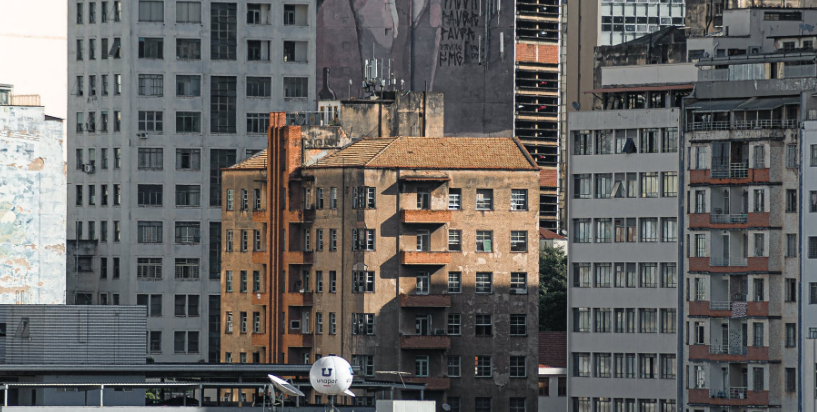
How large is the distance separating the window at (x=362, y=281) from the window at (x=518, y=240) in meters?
11.8

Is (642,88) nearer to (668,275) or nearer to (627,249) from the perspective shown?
(627,249)

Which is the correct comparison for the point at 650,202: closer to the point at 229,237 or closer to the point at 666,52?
the point at 666,52

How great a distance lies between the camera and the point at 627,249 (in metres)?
170

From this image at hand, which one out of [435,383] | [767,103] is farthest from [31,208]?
[767,103]

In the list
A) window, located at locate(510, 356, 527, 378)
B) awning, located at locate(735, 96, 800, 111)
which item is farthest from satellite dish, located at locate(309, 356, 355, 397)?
window, located at locate(510, 356, 527, 378)

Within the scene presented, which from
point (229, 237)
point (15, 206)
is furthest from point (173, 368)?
point (229, 237)

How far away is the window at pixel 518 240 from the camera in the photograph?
186375 mm

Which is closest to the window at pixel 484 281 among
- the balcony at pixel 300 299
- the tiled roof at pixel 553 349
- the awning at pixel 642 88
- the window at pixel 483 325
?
the window at pixel 483 325

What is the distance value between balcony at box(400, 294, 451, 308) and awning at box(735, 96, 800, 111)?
34168 mm

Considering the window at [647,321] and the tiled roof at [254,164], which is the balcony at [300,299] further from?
the window at [647,321]

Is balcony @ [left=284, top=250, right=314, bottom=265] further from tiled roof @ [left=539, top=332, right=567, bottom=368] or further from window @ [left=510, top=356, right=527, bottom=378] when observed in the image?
tiled roof @ [left=539, top=332, right=567, bottom=368]

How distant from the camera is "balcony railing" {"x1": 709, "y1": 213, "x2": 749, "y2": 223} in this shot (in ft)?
522

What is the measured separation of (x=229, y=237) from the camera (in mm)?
199125

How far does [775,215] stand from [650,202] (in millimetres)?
13396
